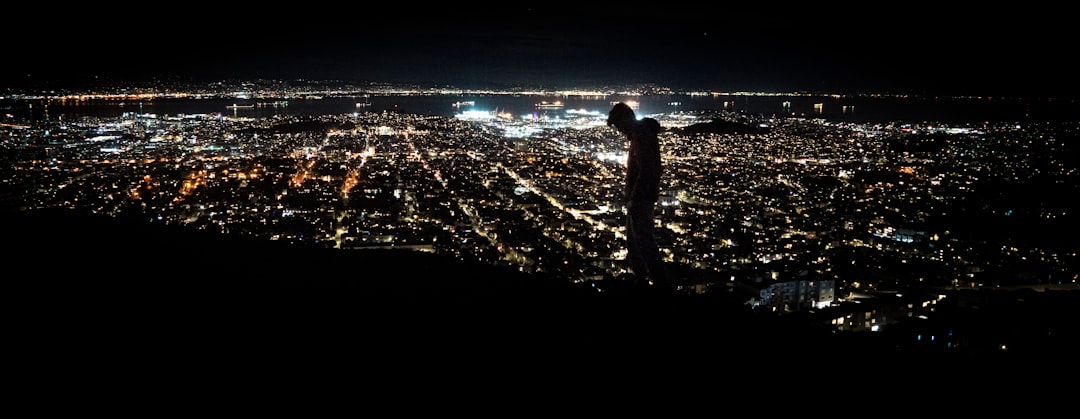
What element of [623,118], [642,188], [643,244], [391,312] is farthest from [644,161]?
[391,312]

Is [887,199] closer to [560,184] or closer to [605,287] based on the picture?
[560,184]

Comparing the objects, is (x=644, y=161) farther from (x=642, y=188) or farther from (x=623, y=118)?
(x=623, y=118)

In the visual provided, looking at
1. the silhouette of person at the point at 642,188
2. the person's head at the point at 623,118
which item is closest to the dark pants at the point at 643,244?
the silhouette of person at the point at 642,188

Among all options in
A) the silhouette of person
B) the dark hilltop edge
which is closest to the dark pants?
the silhouette of person

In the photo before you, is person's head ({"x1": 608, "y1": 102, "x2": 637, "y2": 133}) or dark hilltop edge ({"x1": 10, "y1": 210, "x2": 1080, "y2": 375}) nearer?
dark hilltop edge ({"x1": 10, "y1": 210, "x2": 1080, "y2": 375})

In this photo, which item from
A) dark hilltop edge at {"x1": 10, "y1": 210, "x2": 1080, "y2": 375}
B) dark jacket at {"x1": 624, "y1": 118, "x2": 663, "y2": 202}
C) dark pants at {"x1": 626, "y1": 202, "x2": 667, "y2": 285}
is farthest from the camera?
dark pants at {"x1": 626, "y1": 202, "x2": 667, "y2": 285}

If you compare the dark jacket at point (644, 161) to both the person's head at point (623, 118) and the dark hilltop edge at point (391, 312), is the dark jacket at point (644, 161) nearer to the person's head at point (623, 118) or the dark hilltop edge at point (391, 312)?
the person's head at point (623, 118)

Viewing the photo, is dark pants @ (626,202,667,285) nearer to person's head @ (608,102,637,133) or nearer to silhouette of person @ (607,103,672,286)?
silhouette of person @ (607,103,672,286)
